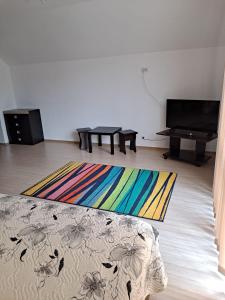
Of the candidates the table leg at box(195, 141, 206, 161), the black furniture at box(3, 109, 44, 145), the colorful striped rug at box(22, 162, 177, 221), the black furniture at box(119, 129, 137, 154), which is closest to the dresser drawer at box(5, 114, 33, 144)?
the black furniture at box(3, 109, 44, 145)

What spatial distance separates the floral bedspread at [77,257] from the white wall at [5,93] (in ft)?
14.8

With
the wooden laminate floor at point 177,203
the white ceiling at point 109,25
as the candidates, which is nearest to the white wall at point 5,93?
the wooden laminate floor at point 177,203

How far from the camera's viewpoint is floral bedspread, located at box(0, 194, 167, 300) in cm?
96

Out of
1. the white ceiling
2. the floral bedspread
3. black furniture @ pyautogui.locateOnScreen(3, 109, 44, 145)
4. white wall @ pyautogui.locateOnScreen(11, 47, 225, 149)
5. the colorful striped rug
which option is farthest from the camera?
black furniture @ pyautogui.locateOnScreen(3, 109, 44, 145)

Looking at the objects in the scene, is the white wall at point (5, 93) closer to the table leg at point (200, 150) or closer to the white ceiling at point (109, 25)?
the white ceiling at point (109, 25)

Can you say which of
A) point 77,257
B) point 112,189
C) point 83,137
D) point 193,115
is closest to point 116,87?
point 83,137

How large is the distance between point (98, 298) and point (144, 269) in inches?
10.7

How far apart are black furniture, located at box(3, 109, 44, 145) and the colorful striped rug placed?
210 centimetres

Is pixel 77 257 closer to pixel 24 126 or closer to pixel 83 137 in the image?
pixel 83 137

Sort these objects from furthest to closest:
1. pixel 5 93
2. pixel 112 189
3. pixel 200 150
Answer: pixel 5 93, pixel 200 150, pixel 112 189

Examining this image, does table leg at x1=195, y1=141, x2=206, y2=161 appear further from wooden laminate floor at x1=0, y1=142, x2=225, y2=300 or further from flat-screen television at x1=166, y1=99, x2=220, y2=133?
flat-screen television at x1=166, y1=99, x2=220, y2=133

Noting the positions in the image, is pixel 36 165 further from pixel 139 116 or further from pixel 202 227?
pixel 202 227

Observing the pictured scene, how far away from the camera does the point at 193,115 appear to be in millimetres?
3590

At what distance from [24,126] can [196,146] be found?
396cm
